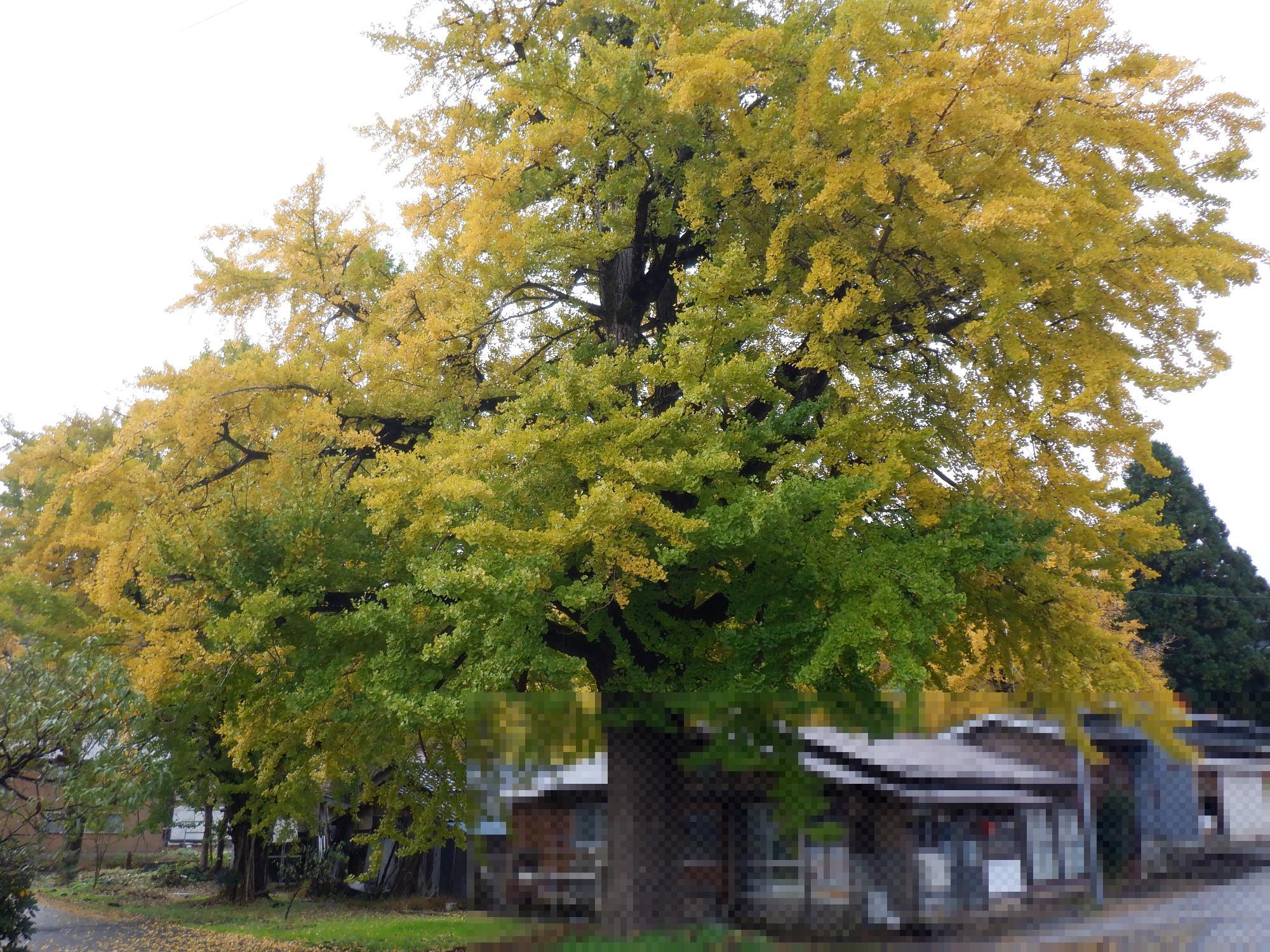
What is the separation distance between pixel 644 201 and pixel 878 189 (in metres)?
2.47

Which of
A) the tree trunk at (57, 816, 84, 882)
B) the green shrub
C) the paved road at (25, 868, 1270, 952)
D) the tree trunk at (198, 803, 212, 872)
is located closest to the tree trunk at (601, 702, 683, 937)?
the paved road at (25, 868, 1270, 952)

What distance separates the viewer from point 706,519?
16.9ft

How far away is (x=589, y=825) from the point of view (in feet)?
20.6

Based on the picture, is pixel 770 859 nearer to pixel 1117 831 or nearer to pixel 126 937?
pixel 1117 831

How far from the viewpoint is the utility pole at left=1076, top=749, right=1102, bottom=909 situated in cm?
416

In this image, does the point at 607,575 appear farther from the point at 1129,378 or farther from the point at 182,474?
the point at 182,474

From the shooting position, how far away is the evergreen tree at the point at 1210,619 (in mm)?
4250

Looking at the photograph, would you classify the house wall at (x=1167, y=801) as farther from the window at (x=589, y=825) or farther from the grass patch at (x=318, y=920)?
the grass patch at (x=318, y=920)

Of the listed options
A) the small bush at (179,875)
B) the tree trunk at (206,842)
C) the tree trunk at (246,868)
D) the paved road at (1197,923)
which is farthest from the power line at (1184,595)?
the small bush at (179,875)

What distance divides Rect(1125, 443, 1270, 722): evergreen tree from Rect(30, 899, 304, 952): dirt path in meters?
8.45

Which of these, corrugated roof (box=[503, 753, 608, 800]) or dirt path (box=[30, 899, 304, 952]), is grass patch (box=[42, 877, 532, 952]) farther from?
corrugated roof (box=[503, 753, 608, 800])

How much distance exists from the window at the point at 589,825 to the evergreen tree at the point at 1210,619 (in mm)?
3804

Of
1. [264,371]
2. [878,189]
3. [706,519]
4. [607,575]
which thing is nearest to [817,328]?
[878,189]

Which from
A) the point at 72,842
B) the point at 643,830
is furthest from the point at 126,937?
the point at 643,830
